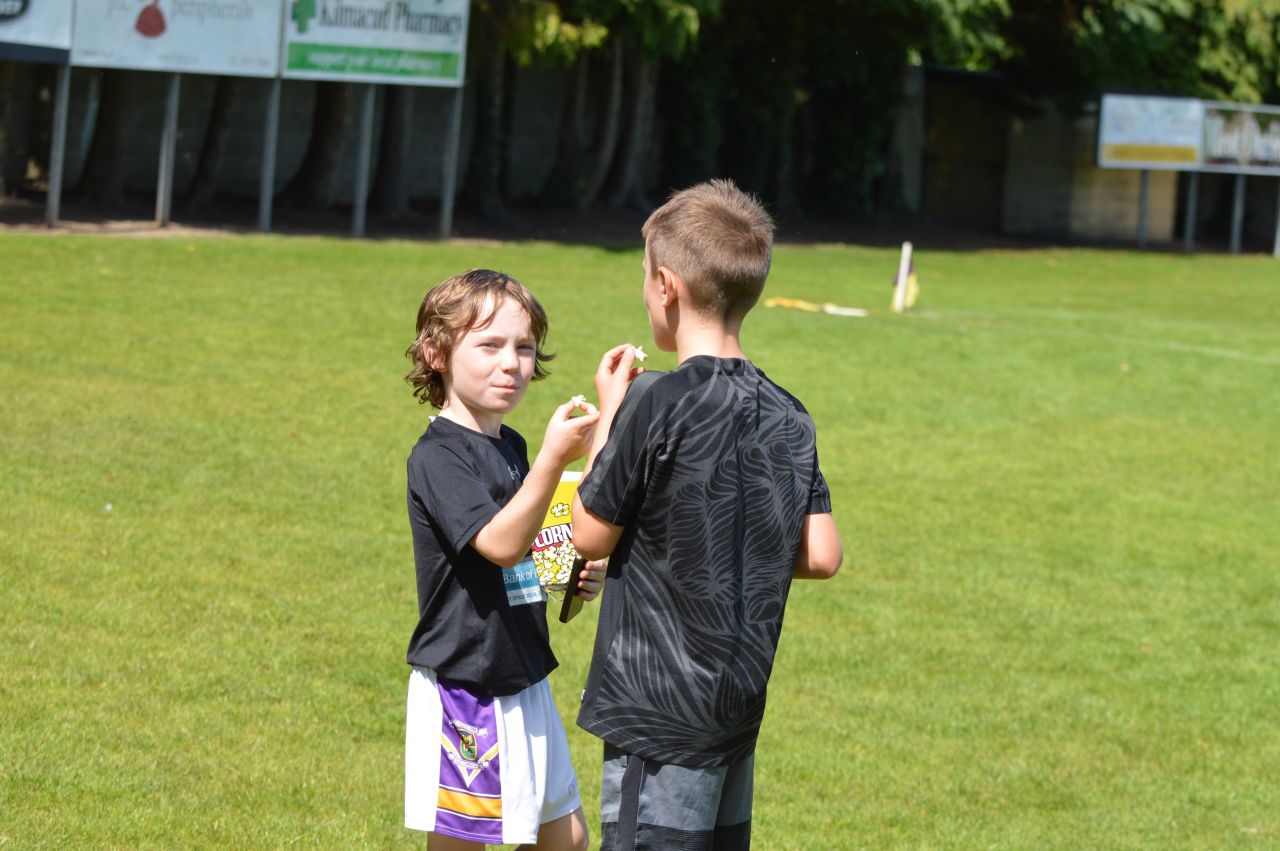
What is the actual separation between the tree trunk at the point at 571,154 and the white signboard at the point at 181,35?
935cm

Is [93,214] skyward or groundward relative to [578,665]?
skyward

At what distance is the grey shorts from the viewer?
119 inches

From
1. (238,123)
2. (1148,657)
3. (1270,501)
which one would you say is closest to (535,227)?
(238,123)

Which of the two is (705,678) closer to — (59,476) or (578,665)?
(578,665)

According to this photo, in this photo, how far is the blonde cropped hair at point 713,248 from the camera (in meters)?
3.00

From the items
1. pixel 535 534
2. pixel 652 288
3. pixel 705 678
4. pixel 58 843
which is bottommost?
pixel 58 843

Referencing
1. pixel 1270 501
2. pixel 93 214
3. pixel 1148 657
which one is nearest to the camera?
pixel 1148 657

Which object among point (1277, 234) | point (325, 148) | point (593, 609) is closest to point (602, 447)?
point (593, 609)

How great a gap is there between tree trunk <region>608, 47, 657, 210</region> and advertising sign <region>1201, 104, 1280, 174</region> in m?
12.3

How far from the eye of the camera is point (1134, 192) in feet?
129

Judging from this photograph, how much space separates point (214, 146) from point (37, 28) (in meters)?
5.70

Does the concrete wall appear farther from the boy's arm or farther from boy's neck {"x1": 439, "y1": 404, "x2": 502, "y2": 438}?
the boy's arm

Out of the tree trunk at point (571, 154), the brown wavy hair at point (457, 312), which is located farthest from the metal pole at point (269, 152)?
the brown wavy hair at point (457, 312)

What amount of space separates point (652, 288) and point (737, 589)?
1.92 feet
